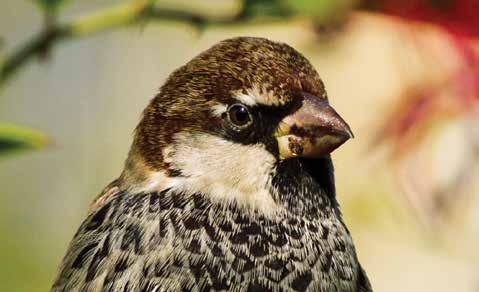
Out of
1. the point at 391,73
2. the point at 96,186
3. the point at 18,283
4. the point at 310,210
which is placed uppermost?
the point at 391,73

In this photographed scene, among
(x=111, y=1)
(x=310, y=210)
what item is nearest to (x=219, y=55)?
(x=310, y=210)

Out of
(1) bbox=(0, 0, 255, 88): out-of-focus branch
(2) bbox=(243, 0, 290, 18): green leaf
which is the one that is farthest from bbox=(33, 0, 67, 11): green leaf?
(2) bbox=(243, 0, 290, 18): green leaf

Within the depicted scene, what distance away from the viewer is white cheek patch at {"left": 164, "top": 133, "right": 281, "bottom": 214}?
1.24 metres

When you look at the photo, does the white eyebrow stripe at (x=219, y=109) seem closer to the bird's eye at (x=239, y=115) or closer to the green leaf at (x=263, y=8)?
the bird's eye at (x=239, y=115)

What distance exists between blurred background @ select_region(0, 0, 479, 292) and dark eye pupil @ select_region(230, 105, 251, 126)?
47cm

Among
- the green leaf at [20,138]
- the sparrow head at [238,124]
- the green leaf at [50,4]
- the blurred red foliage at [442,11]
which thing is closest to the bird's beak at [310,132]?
the sparrow head at [238,124]

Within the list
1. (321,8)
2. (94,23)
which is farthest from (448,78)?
(94,23)

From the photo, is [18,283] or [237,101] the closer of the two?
[237,101]

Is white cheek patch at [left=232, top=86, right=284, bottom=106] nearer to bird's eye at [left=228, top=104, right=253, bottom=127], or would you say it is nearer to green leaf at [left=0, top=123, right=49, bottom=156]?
bird's eye at [left=228, top=104, right=253, bottom=127]

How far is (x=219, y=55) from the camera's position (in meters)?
1.29

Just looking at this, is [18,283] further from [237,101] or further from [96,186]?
[237,101]

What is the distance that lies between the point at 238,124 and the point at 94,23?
0.52 m

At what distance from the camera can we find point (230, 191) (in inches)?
49.6

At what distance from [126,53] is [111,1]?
9 cm
